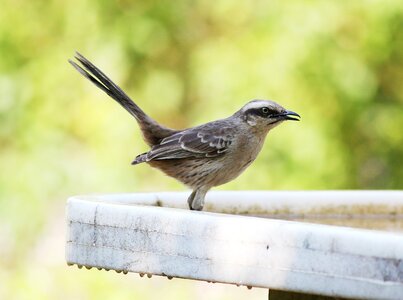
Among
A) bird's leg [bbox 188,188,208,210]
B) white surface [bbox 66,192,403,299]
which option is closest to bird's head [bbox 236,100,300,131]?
bird's leg [bbox 188,188,208,210]

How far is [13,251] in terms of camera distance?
7742mm

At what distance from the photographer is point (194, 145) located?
16.2 feet

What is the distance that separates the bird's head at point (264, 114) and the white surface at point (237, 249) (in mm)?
1740

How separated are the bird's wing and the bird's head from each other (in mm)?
126

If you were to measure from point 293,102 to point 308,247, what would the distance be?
5006mm

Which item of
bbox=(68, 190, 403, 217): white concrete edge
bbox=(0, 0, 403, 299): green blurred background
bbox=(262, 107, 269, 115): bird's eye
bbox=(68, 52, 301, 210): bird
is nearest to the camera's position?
bbox=(68, 190, 403, 217): white concrete edge

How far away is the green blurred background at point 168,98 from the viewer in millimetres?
7516

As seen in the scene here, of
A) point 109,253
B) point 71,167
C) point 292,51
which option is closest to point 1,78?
point 71,167

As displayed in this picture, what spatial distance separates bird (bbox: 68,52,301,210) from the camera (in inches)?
192

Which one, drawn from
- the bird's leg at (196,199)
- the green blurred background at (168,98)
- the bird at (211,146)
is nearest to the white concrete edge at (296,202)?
the bird's leg at (196,199)

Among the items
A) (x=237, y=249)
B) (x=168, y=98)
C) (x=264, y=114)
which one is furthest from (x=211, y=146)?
(x=168, y=98)

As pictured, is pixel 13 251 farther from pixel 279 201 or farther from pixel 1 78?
pixel 279 201

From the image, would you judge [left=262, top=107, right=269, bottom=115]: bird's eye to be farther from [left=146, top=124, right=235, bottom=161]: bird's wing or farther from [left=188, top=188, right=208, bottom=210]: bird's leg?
[left=188, top=188, right=208, bottom=210]: bird's leg

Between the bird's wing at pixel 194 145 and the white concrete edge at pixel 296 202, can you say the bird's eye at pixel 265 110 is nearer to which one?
the bird's wing at pixel 194 145
